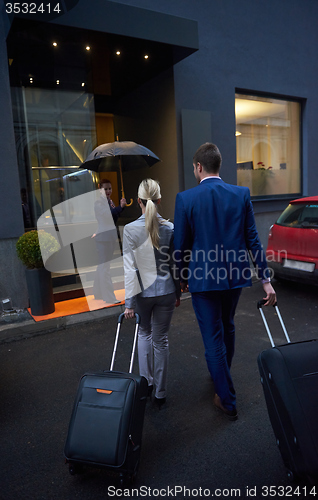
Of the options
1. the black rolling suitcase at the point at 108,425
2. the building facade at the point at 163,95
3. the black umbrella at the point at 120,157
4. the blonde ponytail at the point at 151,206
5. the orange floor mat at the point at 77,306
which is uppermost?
the building facade at the point at 163,95

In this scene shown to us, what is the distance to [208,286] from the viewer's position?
275cm

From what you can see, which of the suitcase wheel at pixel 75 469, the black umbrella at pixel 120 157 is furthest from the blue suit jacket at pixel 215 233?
the black umbrella at pixel 120 157

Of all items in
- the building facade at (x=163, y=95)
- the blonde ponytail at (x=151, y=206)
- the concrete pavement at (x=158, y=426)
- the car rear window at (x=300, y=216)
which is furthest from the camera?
the building facade at (x=163, y=95)

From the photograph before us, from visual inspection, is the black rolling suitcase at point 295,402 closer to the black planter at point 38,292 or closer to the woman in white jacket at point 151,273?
the woman in white jacket at point 151,273

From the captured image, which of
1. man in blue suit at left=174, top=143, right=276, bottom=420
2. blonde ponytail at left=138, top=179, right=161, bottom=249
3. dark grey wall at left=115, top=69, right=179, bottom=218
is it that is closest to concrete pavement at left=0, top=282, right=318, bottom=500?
man in blue suit at left=174, top=143, right=276, bottom=420

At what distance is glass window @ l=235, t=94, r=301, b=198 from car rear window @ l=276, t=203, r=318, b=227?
3.00 metres

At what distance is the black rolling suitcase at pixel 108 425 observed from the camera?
7.10ft

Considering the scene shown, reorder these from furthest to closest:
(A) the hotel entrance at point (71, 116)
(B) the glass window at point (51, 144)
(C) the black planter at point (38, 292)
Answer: (B) the glass window at point (51, 144) < (A) the hotel entrance at point (71, 116) < (C) the black planter at point (38, 292)

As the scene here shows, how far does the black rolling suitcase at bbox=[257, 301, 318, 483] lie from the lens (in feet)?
6.59

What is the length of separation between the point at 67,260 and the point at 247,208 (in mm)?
5317

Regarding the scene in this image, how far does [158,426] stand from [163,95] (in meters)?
7.36

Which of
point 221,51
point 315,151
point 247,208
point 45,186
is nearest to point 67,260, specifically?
point 45,186

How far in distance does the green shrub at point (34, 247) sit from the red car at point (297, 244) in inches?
158

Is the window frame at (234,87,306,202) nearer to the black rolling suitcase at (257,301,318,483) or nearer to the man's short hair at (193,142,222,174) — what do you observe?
the man's short hair at (193,142,222,174)
